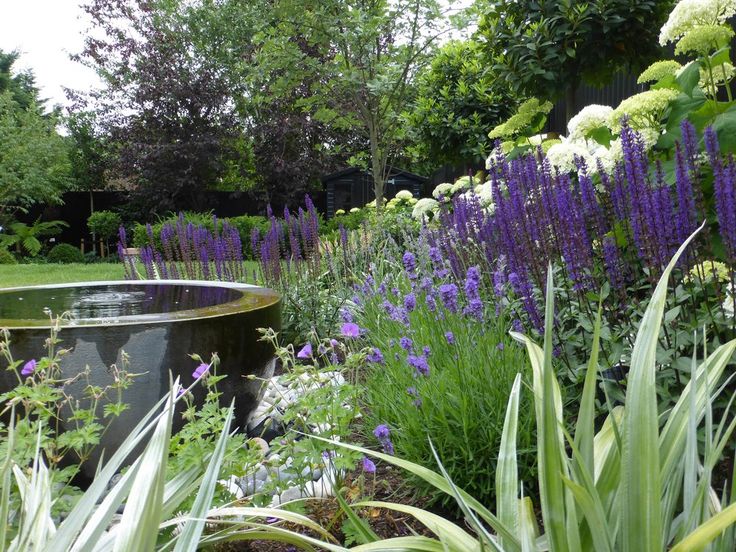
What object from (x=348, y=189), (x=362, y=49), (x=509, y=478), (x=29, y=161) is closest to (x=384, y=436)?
(x=509, y=478)

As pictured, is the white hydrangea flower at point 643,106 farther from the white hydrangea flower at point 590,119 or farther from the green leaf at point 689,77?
the white hydrangea flower at point 590,119

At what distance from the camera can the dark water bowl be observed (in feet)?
8.03

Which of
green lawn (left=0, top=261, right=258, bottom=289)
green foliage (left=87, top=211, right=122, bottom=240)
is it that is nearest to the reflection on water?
green lawn (left=0, top=261, right=258, bottom=289)

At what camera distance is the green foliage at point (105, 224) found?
15695mm

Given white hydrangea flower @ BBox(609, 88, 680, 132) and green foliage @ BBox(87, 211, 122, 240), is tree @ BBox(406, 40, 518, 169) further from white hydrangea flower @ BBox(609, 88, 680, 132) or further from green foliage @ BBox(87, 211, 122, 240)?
green foliage @ BBox(87, 211, 122, 240)

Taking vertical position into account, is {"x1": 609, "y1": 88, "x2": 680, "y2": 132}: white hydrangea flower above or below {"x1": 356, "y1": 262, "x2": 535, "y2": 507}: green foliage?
above

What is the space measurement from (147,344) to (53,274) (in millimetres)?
8904

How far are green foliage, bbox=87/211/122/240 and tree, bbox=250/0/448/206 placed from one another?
861cm

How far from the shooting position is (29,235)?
1633 centimetres

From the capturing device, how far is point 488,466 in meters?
2.03

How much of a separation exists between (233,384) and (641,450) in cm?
200

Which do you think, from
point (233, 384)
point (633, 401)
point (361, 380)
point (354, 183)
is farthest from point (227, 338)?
point (354, 183)

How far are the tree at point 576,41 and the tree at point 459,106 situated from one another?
7.65ft

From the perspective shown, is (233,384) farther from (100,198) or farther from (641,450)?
(100,198)
